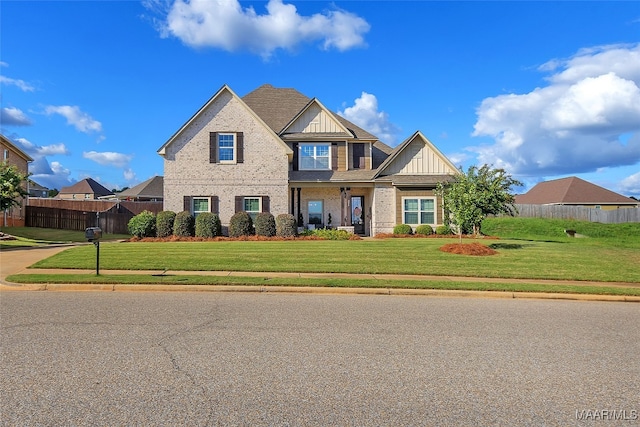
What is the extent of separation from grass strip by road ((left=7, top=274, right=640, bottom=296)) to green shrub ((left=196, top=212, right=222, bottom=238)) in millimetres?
10126

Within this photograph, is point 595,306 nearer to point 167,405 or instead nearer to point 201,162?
point 167,405

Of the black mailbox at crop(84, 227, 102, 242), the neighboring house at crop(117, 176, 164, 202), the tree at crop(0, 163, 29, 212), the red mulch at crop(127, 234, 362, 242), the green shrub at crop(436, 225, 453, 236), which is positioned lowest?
the red mulch at crop(127, 234, 362, 242)

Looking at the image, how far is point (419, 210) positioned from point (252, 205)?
10103mm

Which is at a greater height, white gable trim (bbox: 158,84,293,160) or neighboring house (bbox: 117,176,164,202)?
white gable trim (bbox: 158,84,293,160)

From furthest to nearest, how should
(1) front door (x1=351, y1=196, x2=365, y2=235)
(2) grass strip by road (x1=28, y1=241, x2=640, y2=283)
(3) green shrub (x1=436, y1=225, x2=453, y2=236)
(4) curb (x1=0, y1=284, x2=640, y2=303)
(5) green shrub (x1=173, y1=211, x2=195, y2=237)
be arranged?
(1) front door (x1=351, y1=196, x2=365, y2=235) → (3) green shrub (x1=436, y1=225, x2=453, y2=236) → (5) green shrub (x1=173, y1=211, x2=195, y2=237) → (2) grass strip by road (x1=28, y1=241, x2=640, y2=283) → (4) curb (x1=0, y1=284, x2=640, y2=303)

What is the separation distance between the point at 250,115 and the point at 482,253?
1493 centimetres

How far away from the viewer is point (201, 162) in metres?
23.0

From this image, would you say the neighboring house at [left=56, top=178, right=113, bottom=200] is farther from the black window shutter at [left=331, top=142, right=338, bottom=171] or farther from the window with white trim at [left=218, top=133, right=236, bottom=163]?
the black window shutter at [left=331, top=142, right=338, bottom=171]

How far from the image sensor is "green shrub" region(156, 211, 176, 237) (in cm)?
2103

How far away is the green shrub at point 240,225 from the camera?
70.1ft

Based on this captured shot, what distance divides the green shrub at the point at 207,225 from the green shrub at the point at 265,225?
2113 mm

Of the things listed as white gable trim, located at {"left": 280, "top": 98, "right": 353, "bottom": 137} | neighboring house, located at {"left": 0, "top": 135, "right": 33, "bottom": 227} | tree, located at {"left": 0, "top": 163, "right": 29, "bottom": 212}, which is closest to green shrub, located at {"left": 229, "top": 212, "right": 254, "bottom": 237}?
white gable trim, located at {"left": 280, "top": 98, "right": 353, "bottom": 137}

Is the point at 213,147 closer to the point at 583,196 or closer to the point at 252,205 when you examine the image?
the point at 252,205

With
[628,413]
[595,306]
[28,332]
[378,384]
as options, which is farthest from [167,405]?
[595,306]
